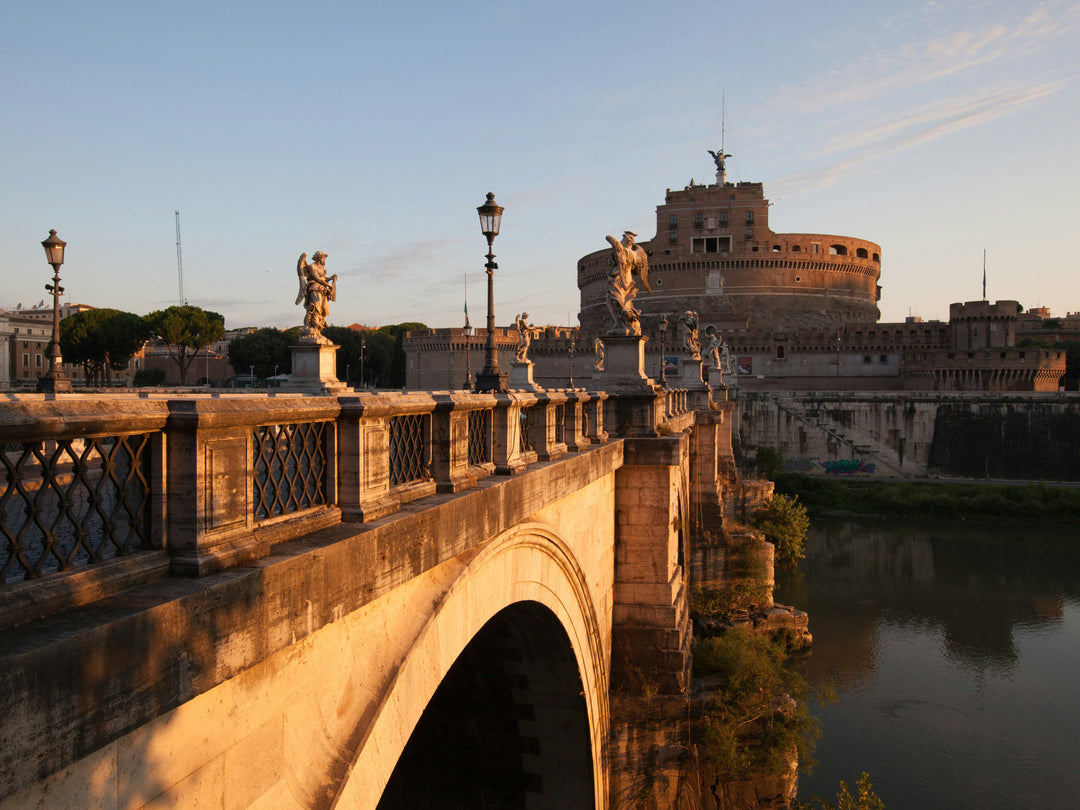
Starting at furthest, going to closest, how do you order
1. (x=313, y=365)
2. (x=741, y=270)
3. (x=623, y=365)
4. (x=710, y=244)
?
1. (x=710, y=244)
2. (x=741, y=270)
3. (x=313, y=365)
4. (x=623, y=365)

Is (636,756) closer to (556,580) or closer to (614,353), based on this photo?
(556,580)

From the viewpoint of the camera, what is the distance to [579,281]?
309 feet

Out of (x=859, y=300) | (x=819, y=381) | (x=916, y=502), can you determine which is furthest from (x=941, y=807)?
(x=859, y=300)

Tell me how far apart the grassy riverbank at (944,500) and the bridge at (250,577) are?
42994mm

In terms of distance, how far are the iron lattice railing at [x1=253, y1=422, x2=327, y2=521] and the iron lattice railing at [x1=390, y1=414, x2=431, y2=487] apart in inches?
27.8

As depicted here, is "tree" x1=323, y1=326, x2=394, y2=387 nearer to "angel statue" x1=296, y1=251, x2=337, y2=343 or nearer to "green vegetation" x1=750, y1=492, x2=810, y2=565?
"green vegetation" x1=750, y1=492, x2=810, y2=565

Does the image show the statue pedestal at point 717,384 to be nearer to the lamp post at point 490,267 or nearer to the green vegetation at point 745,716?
the green vegetation at point 745,716

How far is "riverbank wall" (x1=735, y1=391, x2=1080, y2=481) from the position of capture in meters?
52.8

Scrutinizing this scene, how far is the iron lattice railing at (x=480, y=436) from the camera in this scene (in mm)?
6080

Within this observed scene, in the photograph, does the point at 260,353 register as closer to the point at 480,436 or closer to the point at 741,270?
the point at 741,270

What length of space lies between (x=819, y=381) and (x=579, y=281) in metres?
32.4

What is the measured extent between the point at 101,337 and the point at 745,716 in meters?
42.5

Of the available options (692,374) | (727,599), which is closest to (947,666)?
(727,599)

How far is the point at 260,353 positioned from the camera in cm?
6344
